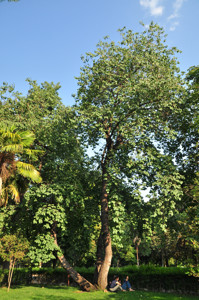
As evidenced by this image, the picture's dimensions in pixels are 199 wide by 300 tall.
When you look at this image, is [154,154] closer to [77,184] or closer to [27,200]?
[77,184]

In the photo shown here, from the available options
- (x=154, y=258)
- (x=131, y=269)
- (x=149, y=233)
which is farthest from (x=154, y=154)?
(x=154, y=258)

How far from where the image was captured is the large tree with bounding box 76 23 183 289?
49.0ft

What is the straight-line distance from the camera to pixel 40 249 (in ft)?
50.0

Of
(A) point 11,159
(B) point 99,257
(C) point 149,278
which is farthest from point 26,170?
(C) point 149,278

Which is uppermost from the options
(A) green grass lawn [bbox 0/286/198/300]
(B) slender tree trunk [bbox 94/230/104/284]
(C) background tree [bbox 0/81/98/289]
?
(C) background tree [bbox 0/81/98/289]

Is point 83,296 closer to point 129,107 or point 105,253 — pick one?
point 105,253

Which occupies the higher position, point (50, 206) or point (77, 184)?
point (77, 184)

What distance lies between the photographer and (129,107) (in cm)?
1482

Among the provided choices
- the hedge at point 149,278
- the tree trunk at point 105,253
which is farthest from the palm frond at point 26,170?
the hedge at point 149,278

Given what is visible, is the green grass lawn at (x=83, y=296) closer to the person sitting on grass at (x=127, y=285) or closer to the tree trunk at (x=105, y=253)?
the tree trunk at (x=105, y=253)

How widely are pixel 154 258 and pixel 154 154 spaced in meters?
37.7

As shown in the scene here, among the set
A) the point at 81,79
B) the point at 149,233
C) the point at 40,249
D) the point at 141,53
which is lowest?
the point at 40,249

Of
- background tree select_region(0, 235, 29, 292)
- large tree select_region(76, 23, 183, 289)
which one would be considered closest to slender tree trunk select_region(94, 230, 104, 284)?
large tree select_region(76, 23, 183, 289)

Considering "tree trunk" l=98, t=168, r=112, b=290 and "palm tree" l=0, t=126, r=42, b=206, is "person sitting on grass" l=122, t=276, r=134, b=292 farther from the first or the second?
"palm tree" l=0, t=126, r=42, b=206
